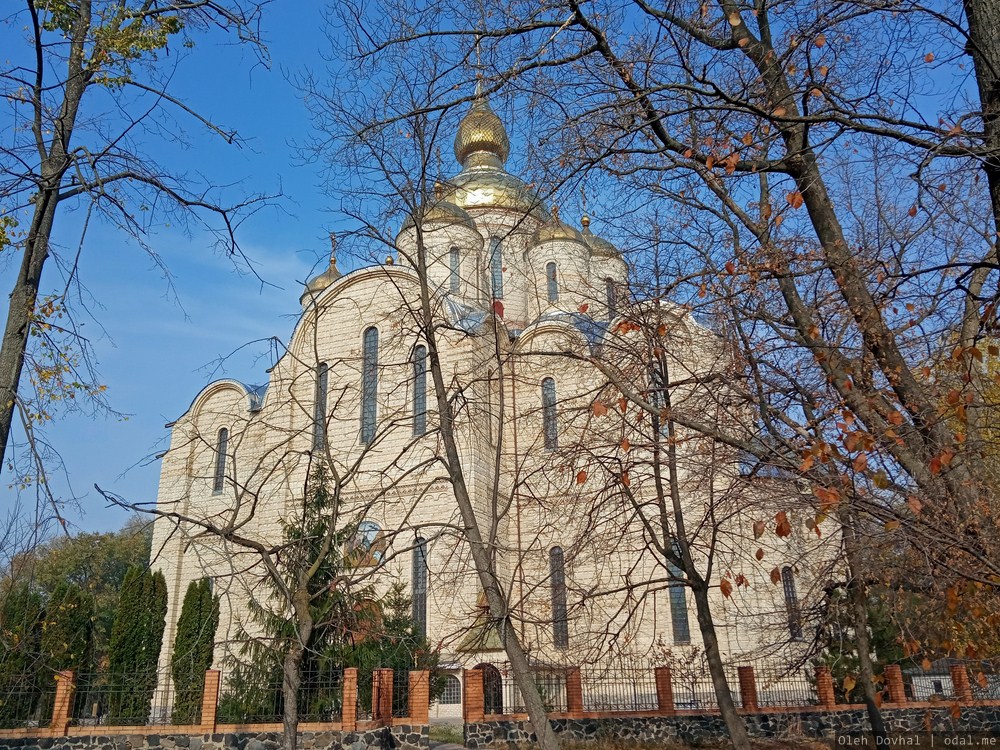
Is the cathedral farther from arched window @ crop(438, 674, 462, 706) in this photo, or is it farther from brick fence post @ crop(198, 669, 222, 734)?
brick fence post @ crop(198, 669, 222, 734)

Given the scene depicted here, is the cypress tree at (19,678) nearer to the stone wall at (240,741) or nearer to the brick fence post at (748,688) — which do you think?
the stone wall at (240,741)

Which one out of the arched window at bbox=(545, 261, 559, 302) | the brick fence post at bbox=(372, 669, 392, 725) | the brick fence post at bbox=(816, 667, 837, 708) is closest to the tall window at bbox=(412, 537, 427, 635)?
the brick fence post at bbox=(372, 669, 392, 725)

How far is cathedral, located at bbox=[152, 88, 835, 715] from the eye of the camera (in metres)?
7.14

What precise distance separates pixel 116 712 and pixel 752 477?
38.1 feet

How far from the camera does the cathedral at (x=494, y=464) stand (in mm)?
7145

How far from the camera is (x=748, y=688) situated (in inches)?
491

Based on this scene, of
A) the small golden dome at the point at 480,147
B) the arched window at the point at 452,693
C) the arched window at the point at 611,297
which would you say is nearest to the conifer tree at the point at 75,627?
the arched window at the point at 452,693

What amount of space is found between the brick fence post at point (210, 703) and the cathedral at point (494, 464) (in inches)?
40.4

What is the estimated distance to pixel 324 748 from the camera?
1052cm

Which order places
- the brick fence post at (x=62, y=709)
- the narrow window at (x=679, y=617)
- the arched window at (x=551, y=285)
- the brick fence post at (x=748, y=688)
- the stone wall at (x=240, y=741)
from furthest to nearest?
the arched window at (x=551, y=285), the narrow window at (x=679, y=617), the brick fence post at (x=748, y=688), the brick fence post at (x=62, y=709), the stone wall at (x=240, y=741)

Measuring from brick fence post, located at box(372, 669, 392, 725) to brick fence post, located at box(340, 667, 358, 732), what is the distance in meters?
0.26

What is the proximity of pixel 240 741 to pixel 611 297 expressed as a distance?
796 cm

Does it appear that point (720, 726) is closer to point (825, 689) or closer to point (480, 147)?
point (825, 689)

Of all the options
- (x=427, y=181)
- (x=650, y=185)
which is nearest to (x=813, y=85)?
(x=650, y=185)
